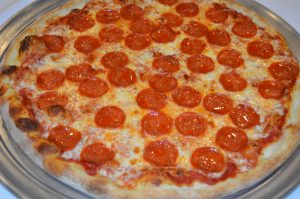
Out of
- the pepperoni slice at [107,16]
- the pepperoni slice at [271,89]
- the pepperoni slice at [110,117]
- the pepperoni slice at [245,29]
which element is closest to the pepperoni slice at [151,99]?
the pepperoni slice at [110,117]

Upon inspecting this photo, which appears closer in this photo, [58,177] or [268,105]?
[58,177]

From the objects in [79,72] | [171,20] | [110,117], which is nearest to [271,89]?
[171,20]

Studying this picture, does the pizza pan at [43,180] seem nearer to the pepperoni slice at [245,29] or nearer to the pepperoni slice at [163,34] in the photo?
the pepperoni slice at [245,29]

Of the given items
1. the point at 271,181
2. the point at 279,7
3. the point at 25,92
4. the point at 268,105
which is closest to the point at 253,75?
the point at 268,105

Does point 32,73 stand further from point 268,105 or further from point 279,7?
point 279,7

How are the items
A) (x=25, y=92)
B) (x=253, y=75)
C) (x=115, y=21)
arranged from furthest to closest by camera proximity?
(x=115, y=21) < (x=253, y=75) < (x=25, y=92)

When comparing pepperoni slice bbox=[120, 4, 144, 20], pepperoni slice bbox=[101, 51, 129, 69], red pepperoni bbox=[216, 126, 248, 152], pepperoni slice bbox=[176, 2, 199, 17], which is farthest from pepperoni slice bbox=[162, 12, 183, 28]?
red pepperoni bbox=[216, 126, 248, 152]
